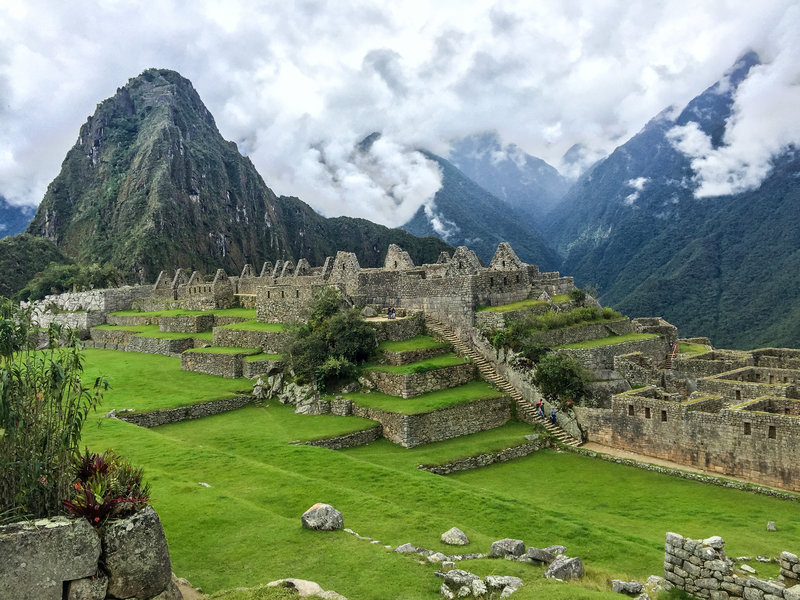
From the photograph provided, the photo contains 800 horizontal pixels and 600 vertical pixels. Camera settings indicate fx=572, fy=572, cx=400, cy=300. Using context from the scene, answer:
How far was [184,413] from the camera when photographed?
837 inches

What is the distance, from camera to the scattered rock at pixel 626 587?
8.51m

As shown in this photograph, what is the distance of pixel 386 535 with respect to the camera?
422 inches

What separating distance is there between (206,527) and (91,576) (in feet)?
10.4

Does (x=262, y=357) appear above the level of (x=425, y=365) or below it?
below

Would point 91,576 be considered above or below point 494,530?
above

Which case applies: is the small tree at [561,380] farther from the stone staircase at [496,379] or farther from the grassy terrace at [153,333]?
the grassy terrace at [153,333]

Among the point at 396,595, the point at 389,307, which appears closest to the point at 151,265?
the point at 389,307

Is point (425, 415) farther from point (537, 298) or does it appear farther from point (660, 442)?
point (537, 298)

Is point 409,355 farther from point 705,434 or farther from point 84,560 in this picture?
point 84,560

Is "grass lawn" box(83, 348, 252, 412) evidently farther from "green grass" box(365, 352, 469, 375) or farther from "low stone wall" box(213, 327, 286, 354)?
"green grass" box(365, 352, 469, 375)

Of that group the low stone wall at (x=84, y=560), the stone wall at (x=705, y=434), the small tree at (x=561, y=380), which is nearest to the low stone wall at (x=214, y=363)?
the small tree at (x=561, y=380)

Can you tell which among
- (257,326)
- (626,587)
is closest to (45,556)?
(626,587)

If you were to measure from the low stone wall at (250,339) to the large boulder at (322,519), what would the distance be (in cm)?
1601

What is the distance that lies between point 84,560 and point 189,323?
96.6ft
